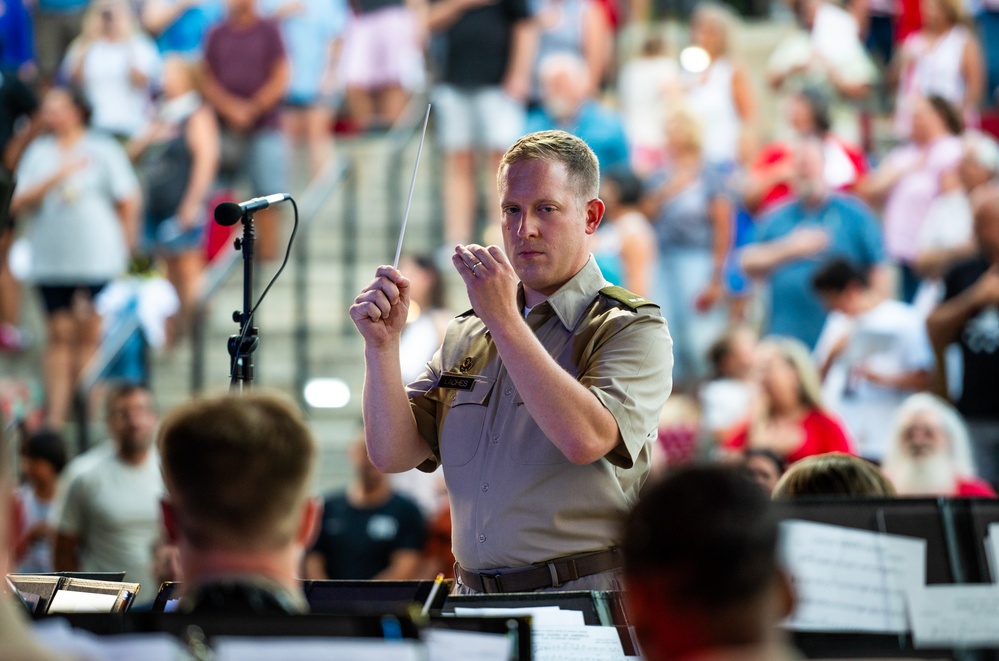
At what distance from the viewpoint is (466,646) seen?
90.5 inches

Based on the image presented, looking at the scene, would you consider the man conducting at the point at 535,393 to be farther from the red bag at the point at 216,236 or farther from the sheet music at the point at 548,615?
the red bag at the point at 216,236

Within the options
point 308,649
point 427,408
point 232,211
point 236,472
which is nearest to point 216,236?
point 232,211

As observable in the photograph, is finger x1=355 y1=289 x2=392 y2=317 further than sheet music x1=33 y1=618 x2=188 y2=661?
Yes

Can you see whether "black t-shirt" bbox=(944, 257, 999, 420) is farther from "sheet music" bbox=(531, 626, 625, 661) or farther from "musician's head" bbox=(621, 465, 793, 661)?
"musician's head" bbox=(621, 465, 793, 661)

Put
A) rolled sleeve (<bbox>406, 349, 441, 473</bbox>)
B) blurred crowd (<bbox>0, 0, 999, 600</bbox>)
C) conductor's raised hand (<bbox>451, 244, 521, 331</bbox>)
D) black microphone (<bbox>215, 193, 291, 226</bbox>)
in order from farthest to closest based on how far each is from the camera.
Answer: blurred crowd (<bbox>0, 0, 999, 600</bbox>), black microphone (<bbox>215, 193, 291, 226</bbox>), rolled sleeve (<bbox>406, 349, 441, 473</bbox>), conductor's raised hand (<bbox>451, 244, 521, 331</bbox>)

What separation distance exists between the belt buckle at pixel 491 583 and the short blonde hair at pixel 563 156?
0.91 m

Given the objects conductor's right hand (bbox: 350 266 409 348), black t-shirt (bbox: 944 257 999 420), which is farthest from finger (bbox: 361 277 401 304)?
black t-shirt (bbox: 944 257 999 420)

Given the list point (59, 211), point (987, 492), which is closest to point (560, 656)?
point (987, 492)

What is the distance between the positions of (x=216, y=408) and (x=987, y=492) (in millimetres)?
4155

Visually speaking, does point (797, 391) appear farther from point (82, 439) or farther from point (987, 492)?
point (82, 439)

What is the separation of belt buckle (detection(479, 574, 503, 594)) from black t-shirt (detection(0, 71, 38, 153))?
7.18m

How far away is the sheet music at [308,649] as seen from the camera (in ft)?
6.51

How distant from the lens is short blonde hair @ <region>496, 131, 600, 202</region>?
3.15m

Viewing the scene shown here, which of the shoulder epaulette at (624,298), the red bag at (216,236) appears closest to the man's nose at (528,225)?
the shoulder epaulette at (624,298)
